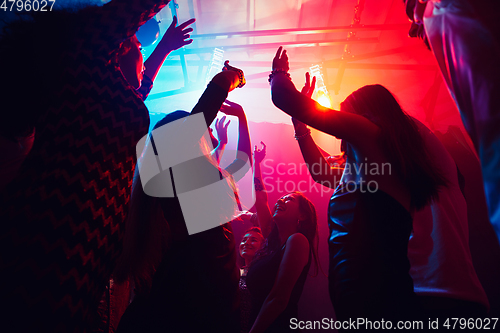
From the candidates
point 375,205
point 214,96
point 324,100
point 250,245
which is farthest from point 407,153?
point 250,245

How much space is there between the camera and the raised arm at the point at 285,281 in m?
1.98

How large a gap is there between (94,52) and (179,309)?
3.55 ft

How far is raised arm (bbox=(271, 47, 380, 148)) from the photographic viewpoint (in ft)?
3.38

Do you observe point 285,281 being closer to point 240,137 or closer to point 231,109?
point 240,137

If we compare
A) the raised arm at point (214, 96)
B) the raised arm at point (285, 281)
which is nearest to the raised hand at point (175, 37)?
the raised arm at point (214, 96)

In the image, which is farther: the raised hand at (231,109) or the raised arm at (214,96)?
the raised hand at (231,109)

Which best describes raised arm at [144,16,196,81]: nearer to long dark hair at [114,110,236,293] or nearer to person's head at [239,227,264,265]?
long dark hair at [114,110,236,293]

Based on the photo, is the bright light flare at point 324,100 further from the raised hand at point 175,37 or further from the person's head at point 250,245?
the raised hand at point 175,37

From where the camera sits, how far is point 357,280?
885 mm

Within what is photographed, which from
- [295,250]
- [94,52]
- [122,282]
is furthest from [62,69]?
[295,250]

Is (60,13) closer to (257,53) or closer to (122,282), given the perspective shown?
(122,282)

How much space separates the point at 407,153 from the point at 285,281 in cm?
156

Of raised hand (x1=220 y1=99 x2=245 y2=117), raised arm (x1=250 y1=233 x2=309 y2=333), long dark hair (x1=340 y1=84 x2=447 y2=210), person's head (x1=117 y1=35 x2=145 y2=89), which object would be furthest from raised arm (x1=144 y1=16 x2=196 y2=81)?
raised arm (x1=250 y1=233 x2=309 y2=333)

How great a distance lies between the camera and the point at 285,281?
2070 mm
